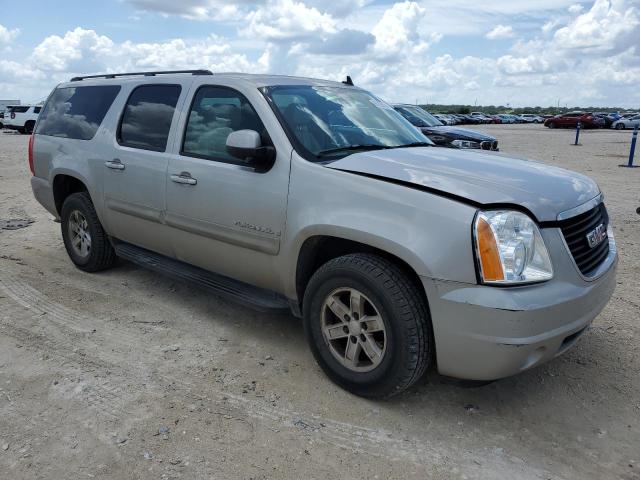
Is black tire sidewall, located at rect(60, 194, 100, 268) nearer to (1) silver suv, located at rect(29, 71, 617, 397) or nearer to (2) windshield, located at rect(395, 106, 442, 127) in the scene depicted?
(1) silver suv, located at rect(29, 71, 617, 397)

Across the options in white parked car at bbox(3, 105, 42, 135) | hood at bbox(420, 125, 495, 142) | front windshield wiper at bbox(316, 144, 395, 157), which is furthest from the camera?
white parked car at bbox(3, 105, 42, 135)

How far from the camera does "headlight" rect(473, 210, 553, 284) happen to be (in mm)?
2598

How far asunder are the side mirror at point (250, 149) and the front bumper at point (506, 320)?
1.28 meters

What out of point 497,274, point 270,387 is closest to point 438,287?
point 497,274

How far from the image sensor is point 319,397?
321 cm

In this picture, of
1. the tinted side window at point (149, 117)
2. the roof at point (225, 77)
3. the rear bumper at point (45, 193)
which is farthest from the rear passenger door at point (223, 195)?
the rear bumper at point (45, 193)

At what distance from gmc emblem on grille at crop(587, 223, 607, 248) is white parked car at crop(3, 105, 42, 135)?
30.9 metres

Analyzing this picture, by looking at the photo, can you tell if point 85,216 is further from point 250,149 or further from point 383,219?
point 383,219

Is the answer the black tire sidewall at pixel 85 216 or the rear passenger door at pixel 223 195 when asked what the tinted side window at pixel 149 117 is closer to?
the rear passenger door at pixel 223 195

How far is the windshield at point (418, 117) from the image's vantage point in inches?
466

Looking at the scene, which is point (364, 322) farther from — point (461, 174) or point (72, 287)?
Answer: point (72, 287)

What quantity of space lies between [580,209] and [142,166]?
10.2ft

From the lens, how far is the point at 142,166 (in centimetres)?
429

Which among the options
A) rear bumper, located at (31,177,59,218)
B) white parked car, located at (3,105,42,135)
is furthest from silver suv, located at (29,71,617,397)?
white parked car, located at (3,105,42,135)
